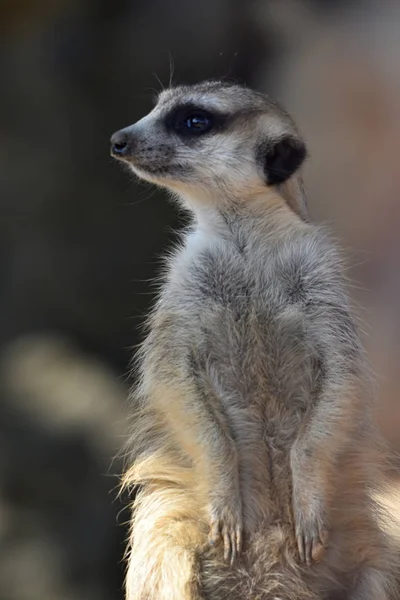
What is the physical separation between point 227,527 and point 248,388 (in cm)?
21

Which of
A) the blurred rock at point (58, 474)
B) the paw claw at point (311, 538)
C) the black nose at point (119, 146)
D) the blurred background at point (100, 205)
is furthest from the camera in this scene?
the blurred rock at point (58, 474)

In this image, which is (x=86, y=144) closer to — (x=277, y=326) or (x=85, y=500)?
(x=85, y=500)

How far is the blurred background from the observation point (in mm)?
1994

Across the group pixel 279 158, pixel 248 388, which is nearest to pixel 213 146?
pixel 279 158

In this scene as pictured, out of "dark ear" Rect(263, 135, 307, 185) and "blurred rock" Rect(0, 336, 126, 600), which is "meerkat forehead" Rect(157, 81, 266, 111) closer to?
"dark ear" Rect(263, 135, 307, 185)

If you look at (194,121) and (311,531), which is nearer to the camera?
(311,531)

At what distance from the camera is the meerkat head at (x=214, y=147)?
1283 millimetres

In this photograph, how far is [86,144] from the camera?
2.21m

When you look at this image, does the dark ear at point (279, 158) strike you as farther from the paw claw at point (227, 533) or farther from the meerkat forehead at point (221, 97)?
the paw claw at point (227, 533)

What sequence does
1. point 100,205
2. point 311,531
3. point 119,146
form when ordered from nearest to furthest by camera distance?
1. point 311,531
2. point 119,146
3. point 100,205

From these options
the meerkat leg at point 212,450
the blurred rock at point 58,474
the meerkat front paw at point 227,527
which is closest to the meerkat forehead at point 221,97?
the meerkat leg at point 212,450

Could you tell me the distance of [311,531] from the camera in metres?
1.15

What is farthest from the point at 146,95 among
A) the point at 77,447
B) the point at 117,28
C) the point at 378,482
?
the point at 378,482

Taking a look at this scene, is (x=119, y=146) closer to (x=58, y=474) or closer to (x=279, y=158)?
(x=279, y=158)
